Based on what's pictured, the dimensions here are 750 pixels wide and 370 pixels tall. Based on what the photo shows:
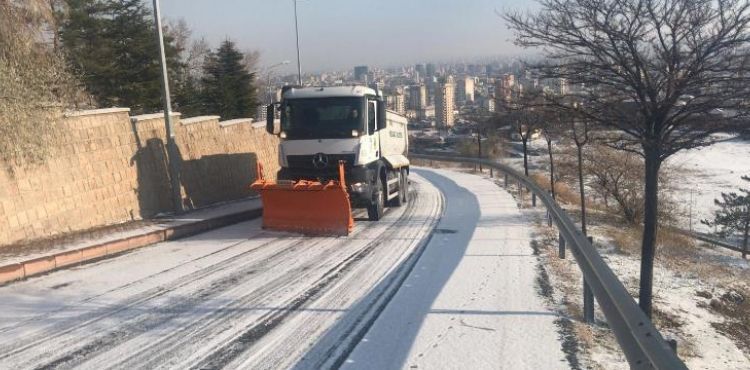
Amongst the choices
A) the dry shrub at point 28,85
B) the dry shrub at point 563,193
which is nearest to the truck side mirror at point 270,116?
the dry shrub at point 28,85

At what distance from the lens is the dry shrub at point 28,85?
31.4ft

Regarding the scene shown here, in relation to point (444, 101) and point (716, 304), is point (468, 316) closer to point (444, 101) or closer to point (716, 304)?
point (716, 304)

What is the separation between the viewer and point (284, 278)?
7.95m

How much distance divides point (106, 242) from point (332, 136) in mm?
4720

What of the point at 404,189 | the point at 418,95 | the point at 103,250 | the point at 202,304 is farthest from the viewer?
the point at 418,95

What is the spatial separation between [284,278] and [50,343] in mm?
3053

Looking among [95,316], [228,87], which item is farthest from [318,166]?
[228,87]

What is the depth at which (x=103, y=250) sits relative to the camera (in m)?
9.62

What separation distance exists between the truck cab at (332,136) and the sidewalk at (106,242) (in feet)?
6.38

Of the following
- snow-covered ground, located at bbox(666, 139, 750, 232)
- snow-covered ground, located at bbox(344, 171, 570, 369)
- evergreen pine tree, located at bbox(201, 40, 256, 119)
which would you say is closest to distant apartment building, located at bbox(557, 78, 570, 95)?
snow-covered ground, located at bbox(344, 171, 570, 369)

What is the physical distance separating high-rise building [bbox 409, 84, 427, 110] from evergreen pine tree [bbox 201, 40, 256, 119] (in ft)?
197

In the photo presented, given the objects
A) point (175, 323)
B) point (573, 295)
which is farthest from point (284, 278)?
point (573, 295)

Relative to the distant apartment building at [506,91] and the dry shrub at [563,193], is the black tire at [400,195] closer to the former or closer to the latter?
the distant apartment building at [506,91]

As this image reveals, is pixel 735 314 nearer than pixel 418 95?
Yes
